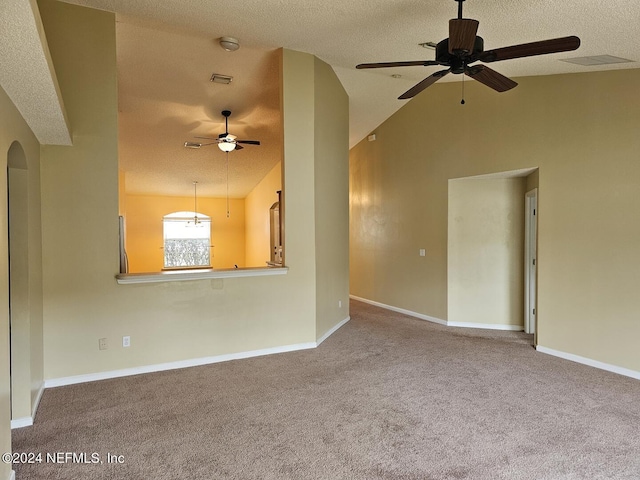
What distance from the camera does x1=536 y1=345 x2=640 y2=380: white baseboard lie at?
3.61 m

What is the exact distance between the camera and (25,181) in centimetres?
284

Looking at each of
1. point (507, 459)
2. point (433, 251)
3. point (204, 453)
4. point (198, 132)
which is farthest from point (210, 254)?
point (507, 459)

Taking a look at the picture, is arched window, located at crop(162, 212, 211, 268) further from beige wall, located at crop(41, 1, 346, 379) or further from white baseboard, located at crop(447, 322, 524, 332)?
white baseboard, located at crop(447, 322, 524, 332)

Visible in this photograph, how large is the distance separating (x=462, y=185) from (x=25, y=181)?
508cm

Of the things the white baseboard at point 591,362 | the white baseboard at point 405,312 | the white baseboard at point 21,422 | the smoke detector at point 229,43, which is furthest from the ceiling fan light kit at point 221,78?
the white baseboard at point 591,362

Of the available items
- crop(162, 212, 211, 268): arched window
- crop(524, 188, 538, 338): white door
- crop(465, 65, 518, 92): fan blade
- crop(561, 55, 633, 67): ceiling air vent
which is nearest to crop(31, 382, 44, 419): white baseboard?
crop(465, 65, 518, 92): fan blade

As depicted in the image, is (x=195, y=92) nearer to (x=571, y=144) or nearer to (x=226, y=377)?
(x=226, y=377)

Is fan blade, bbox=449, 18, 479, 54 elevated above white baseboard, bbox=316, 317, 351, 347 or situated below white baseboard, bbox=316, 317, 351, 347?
above

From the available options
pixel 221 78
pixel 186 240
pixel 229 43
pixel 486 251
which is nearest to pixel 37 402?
pixel 229 43

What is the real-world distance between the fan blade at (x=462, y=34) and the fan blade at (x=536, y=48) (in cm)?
22

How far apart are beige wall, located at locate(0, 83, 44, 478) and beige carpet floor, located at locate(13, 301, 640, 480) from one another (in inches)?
11.4

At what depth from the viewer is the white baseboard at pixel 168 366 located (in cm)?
336

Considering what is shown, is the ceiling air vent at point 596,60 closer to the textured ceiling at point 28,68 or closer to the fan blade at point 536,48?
the fan blade at point 536,48

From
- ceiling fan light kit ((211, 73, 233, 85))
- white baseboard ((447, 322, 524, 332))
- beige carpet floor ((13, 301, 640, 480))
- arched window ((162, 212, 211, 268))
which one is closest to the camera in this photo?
beige carpet floor ((13, 301, 640, 480))
